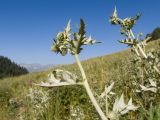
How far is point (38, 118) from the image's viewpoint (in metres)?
7.13

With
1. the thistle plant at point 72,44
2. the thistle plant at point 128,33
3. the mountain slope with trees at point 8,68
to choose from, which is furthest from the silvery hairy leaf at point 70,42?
the mountain slope with trees at point 8,68

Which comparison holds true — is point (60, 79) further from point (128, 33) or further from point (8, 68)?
point (8, 68)

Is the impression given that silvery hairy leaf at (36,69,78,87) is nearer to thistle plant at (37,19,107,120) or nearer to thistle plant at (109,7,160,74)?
thistle plant at (37,19,107,120)

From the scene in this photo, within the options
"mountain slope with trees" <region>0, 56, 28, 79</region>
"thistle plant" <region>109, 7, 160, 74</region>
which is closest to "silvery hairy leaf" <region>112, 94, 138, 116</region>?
"thistle plant" <region>109, 7, 160, 74</region>

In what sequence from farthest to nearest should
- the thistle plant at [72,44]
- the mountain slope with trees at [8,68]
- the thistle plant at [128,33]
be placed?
the mountain slope with trees at [8,68], the thistle plant at [128,33], the thistle plant at [72,44]

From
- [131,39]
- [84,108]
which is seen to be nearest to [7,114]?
[84,108]

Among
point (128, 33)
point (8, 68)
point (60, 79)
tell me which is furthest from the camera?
point (8, 68)

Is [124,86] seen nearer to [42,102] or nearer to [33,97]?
[42,102]

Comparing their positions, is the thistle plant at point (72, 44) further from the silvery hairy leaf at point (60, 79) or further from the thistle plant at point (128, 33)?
the thistle plant at point (128, 33)

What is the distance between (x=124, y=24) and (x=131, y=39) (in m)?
0.12

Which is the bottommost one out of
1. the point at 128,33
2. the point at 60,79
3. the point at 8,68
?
the point at 60,79

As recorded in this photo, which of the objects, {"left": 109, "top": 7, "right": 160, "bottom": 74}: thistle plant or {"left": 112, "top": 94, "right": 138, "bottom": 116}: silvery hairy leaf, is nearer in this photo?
{"left": 112, "top": 94, "right": 138, "bottom": 116}: silvery hairy leaf

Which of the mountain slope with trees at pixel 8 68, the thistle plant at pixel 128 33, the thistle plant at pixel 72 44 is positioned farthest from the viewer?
the mountain slope with trees at pixel 8 68

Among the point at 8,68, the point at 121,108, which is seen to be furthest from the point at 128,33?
the point at 8,68
